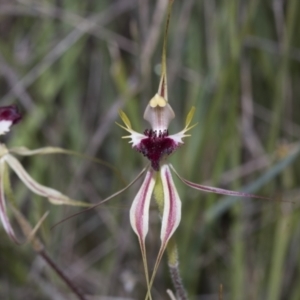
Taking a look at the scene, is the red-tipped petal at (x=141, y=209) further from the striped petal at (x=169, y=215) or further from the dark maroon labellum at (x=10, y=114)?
the dark maroon labellum at (x=10, y=114)

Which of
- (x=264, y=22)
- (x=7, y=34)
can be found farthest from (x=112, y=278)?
(x=7, y=34)

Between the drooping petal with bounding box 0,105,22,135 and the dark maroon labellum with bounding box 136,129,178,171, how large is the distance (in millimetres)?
266

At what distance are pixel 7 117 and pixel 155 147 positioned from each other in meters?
0.31

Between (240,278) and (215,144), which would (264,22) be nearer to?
(215,144)

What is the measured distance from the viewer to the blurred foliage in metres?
1.46

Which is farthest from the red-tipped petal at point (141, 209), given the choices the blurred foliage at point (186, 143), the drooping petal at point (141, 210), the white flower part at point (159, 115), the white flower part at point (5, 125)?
the blurred foliage at point (186, 143)

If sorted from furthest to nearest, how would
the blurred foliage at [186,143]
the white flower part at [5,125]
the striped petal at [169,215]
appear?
the blurred foliage at [186,143]
the white flower part at [5,125]
the striped petal at [169,215]

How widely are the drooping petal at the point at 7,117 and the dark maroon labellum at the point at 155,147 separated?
0.27 m

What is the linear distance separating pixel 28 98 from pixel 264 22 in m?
0.81

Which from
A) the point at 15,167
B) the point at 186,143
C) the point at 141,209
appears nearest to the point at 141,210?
the point at 141,209

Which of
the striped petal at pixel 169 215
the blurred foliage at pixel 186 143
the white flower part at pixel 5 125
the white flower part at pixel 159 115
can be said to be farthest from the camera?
the blurred foliage at pixel 186 143

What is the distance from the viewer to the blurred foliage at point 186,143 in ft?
4.77

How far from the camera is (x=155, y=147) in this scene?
0.87 meters

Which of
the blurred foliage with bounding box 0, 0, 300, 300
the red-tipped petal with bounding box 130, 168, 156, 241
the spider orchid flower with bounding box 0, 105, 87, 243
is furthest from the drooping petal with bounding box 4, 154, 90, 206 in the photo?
the blurred foliage with bounding box 0, 0, 300, 300
